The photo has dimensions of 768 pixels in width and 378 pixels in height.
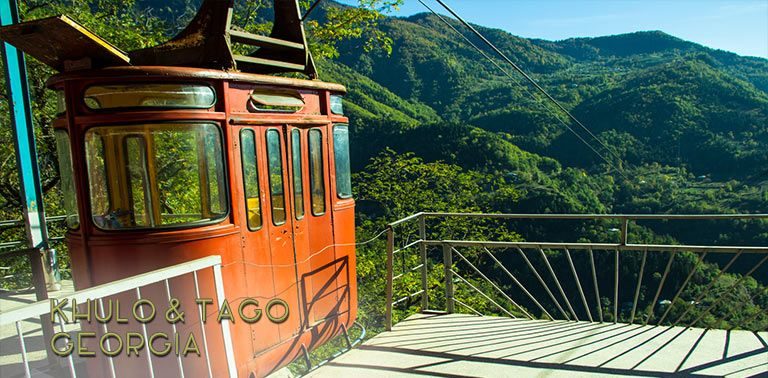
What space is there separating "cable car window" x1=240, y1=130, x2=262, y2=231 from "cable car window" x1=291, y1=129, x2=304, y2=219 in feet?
1.57

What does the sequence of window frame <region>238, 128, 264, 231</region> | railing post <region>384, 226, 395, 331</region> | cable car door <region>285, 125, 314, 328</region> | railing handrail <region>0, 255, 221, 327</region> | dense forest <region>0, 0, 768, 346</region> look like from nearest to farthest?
railing handrail <region>0, 255, 221, 327</region> → window frame <region>238, 128, 264, 231</region> → cable car door <region>285, 125, 314, 328</region> → railing post <region>384, 226, 395, 331</region> → dense forest <region>0, 0, 768, 346</region>

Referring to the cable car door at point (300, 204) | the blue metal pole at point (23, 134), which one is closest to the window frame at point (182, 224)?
the cable car door at point (300, 204)

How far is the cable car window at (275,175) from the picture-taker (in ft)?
14.1

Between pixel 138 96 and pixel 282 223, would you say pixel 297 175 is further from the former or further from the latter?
pixel 138 96

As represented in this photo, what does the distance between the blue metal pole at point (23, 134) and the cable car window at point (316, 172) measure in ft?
8.76

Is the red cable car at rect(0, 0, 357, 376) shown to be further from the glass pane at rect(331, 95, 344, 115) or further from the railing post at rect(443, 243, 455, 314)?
the railing post at rect(443, 243, 455, 314)

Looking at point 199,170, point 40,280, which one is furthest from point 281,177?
point 40,280

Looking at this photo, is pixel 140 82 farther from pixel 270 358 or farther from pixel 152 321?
pixel 270 358

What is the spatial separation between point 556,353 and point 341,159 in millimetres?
2804

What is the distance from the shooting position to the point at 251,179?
4.10 meters

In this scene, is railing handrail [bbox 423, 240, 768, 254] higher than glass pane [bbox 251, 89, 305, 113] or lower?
lower

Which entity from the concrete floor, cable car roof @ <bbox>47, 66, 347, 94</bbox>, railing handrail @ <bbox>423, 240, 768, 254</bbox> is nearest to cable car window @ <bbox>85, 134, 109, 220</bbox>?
cable car roof @ <bbox>47, 66, 347, 94</bbox>

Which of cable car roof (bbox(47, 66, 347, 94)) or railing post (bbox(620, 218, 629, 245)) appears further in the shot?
railing post (bbox(620, 218, 629, 245))

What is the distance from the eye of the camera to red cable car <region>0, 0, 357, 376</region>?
348 cm
